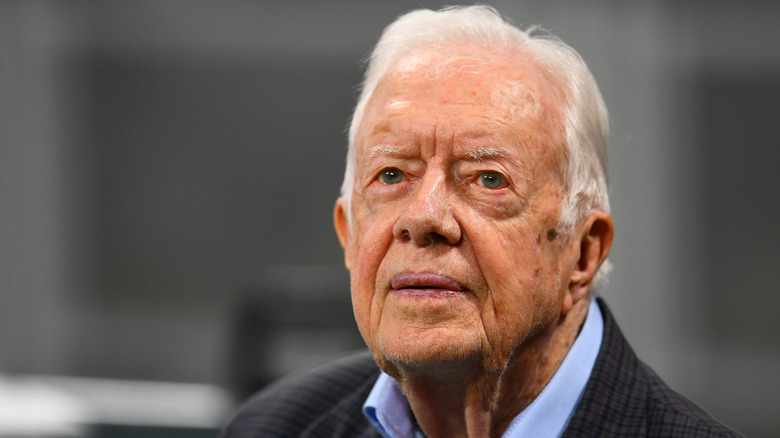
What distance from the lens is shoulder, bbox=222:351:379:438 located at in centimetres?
213

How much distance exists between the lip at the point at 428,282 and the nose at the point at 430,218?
0.19 ft

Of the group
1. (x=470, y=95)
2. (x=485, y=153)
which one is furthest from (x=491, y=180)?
(x=470, y=95)

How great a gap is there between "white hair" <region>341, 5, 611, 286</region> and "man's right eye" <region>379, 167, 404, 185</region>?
0.13 m

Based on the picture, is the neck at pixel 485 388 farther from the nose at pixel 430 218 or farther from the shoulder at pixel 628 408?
the nose at pixel 430 218

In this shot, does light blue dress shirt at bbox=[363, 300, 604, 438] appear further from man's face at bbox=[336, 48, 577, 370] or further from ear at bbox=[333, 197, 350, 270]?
ear at bbox=[333, 197, 350, 270]

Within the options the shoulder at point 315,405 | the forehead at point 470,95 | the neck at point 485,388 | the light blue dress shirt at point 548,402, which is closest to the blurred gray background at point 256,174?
the shoulder at point 315,405

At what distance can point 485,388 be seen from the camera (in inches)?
69.2

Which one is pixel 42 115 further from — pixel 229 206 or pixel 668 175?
pixel 668 175

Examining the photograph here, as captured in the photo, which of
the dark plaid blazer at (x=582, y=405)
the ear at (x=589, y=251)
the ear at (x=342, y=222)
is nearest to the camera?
the dark plaid blazer at (x=582, y=405)

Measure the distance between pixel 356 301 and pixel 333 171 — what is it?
12.8 ft

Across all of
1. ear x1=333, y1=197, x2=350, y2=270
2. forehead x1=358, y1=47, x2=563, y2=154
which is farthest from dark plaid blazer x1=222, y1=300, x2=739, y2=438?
forehead x1=358, y1=47, x2=563, y2=154

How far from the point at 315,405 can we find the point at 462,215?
2.44 ft

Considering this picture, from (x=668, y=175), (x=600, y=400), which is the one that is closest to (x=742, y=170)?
(x=668, y=175)

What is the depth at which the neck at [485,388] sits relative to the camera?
1749 millimetres
